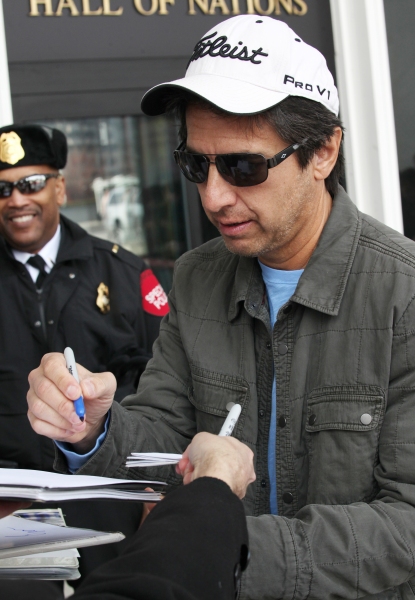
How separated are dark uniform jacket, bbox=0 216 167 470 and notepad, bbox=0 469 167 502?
1.58 meters

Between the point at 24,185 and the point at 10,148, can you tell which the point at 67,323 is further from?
the point at 10,148

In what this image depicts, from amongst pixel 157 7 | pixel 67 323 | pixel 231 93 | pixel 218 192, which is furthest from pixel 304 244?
pixel 157 7

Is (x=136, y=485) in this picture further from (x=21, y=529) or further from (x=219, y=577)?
(x=219, y=577)

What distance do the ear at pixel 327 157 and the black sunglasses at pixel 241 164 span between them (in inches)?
4.2

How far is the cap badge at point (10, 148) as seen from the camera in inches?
121

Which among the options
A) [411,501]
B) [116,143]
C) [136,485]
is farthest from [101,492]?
[116,143]

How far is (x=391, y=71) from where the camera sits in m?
3.76

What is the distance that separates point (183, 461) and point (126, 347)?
1.74 meters

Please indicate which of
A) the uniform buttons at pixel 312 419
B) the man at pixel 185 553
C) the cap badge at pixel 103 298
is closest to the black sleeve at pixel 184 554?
the man at pixel 185 553

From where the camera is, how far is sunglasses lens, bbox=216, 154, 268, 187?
5.67 feet

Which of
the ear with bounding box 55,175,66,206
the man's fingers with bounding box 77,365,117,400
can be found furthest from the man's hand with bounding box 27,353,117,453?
the ear with bounding box 55,175,66,206

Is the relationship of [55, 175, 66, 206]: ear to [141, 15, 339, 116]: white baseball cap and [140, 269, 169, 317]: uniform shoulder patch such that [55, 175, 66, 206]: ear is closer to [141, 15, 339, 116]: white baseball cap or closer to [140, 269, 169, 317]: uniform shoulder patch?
[140, 269, 169, 317]: uniform shoulder patch

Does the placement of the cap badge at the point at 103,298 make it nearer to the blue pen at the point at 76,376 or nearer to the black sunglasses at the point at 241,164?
the black sunglasses at the point at 241,164

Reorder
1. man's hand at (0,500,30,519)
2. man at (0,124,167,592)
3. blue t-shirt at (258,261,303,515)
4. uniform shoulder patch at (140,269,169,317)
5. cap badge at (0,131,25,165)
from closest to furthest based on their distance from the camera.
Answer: man's hand at (0,500,30,519), blue t-shirt at (258,261,303,515), man at (0,124,167,592), cap badge at (0,131,25,165), uniform shoulder patch at (140,269,169,317)
